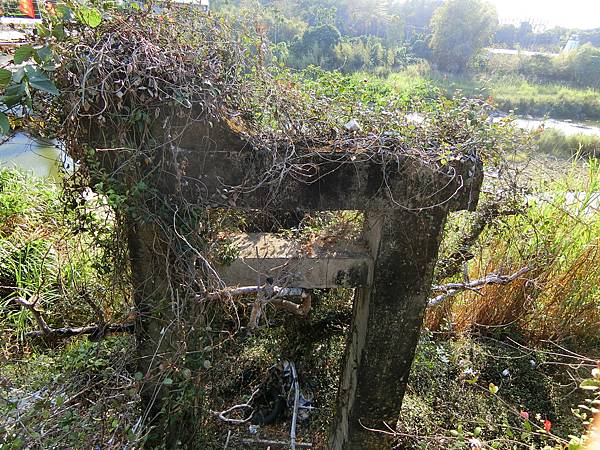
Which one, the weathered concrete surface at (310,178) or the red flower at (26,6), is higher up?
the red flower at (26,6)

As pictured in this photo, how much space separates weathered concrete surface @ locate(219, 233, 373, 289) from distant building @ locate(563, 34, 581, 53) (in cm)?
2015

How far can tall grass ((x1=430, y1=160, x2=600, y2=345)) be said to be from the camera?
3828mm

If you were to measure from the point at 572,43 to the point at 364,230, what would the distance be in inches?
816

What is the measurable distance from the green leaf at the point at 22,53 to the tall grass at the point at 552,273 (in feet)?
11.9

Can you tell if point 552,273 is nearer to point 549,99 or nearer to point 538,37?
point 549,99

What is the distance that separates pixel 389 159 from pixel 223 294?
984mm

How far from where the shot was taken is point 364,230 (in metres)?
2.14

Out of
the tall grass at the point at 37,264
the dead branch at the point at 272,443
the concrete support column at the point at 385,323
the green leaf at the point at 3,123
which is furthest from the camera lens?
the tall grass at the point at 37,264

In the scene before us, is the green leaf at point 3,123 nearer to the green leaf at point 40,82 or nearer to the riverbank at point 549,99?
the green leaf at point 40,82

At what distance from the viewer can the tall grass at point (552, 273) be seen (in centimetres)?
383

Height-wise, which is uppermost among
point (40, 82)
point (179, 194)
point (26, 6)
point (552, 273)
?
point (26, 6)

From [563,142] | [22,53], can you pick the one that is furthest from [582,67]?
[22,53]

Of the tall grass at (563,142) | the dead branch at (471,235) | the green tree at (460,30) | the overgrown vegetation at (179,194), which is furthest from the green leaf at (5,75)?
the tall grass at (563,142)

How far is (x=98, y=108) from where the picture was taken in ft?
4.92
